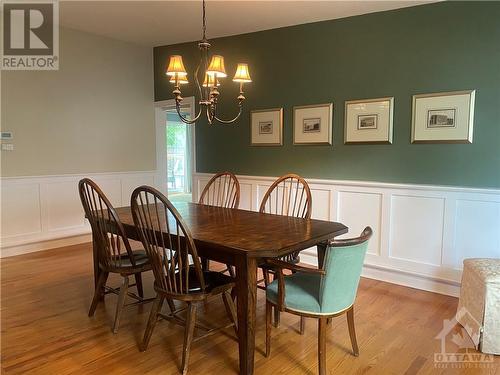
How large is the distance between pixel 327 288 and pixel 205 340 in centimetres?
98

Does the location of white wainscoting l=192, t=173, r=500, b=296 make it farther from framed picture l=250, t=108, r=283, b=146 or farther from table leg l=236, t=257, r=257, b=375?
table leg l=236, t=257, r=257, b=375

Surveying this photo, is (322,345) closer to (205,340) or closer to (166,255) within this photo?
(205,340)

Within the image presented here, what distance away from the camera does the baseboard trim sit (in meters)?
4.26

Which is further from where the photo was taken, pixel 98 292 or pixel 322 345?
pixel 98 292

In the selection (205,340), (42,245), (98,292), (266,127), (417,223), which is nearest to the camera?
(205,340)

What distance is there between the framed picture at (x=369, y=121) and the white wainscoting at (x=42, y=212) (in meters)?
3.16

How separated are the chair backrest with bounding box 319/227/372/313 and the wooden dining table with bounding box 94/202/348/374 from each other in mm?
228

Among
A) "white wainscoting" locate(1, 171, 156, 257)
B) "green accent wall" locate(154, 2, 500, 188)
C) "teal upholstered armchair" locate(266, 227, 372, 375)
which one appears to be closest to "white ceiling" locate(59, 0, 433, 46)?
"green accent wall" locate(154, 2, 500, 188)

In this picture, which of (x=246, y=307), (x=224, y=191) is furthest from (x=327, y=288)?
(x=224, y=191)

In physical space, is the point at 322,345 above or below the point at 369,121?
below

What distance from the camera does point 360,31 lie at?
367 centimetres

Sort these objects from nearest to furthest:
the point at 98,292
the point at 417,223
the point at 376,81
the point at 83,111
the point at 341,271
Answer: the point at 341,271
the point at 98,292
the point at 417,223
the point at 376,81
the point at 83,111

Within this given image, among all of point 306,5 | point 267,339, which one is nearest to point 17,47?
point 306,5

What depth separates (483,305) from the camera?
238 cm
